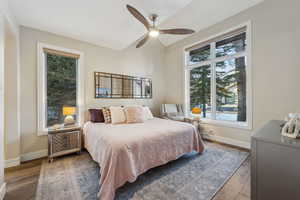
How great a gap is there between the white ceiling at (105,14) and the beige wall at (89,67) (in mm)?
196

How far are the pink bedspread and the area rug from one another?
19cm

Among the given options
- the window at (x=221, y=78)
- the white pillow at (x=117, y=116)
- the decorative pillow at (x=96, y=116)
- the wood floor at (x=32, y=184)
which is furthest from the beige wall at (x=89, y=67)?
the window at (x=221, y=78)

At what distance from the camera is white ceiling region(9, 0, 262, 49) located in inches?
83.0

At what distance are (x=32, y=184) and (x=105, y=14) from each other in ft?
9.73

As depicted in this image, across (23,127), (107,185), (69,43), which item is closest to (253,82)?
(107,185)

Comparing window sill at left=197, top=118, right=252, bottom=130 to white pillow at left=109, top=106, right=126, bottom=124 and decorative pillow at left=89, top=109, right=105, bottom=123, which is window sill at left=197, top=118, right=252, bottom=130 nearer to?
white pillow at left=109, top=106, right=126, bottom=124

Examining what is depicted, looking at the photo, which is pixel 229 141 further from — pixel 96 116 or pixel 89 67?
pixel 89 67

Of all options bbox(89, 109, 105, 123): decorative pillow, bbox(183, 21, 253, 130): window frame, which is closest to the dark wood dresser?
bbox(183, 21, 253, 130): window frame

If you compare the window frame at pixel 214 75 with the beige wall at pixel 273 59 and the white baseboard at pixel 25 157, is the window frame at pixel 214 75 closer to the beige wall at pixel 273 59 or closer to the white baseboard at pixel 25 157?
the beige wall at pixel 273 59

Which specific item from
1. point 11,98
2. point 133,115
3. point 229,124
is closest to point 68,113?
point 11,98

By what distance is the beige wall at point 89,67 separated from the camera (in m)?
2.42

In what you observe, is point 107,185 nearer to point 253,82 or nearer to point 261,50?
point 253,82

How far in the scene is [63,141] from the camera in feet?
8.18

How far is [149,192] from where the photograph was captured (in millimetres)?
1594
